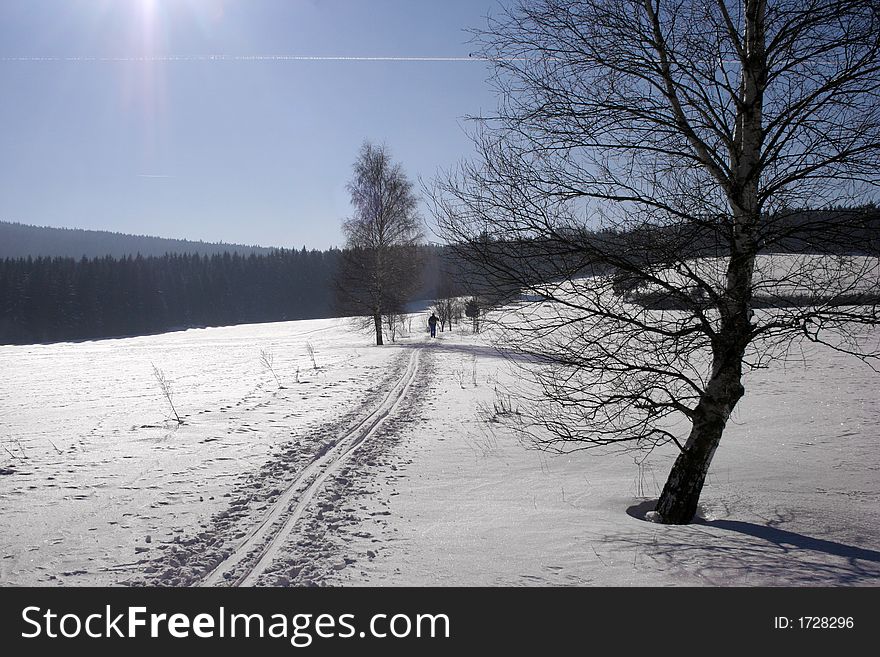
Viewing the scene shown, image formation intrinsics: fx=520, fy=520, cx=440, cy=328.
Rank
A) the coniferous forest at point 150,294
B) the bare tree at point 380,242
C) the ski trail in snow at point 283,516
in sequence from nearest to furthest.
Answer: the ski trail in snow at point 283,516 → the bare tree at point 380,242 → the coniferous forest at point 150,294

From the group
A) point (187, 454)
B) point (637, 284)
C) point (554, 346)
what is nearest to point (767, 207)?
point (637, 284)

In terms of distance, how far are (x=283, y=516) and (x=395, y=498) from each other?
1344mm

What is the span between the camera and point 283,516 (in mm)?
5531

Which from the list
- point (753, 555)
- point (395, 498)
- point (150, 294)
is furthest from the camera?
point (150, 294)

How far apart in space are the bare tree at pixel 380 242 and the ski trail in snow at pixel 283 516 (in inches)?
689

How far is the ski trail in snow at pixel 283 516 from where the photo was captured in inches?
168

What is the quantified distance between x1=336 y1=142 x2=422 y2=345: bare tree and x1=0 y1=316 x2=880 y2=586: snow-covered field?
14.8 m

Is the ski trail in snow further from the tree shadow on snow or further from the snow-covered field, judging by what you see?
the tree shadow on snow

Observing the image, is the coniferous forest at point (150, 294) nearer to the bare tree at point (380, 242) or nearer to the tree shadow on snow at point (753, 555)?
the bare tree at point (380, 242)

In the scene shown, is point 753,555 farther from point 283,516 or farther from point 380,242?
point 380,242

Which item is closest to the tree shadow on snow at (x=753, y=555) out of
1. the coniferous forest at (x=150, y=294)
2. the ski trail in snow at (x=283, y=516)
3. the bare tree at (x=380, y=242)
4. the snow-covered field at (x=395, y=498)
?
the snow-covered field at (x=395, y=498)


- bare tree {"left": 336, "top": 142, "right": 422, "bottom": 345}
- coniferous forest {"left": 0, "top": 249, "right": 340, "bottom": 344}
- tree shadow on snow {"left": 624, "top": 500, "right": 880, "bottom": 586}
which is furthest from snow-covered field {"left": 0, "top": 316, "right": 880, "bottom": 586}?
coniferous forest {"left": 0, "top": 249, "right": 340, "bottom": 344}

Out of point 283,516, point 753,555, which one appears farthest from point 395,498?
point 753,555
